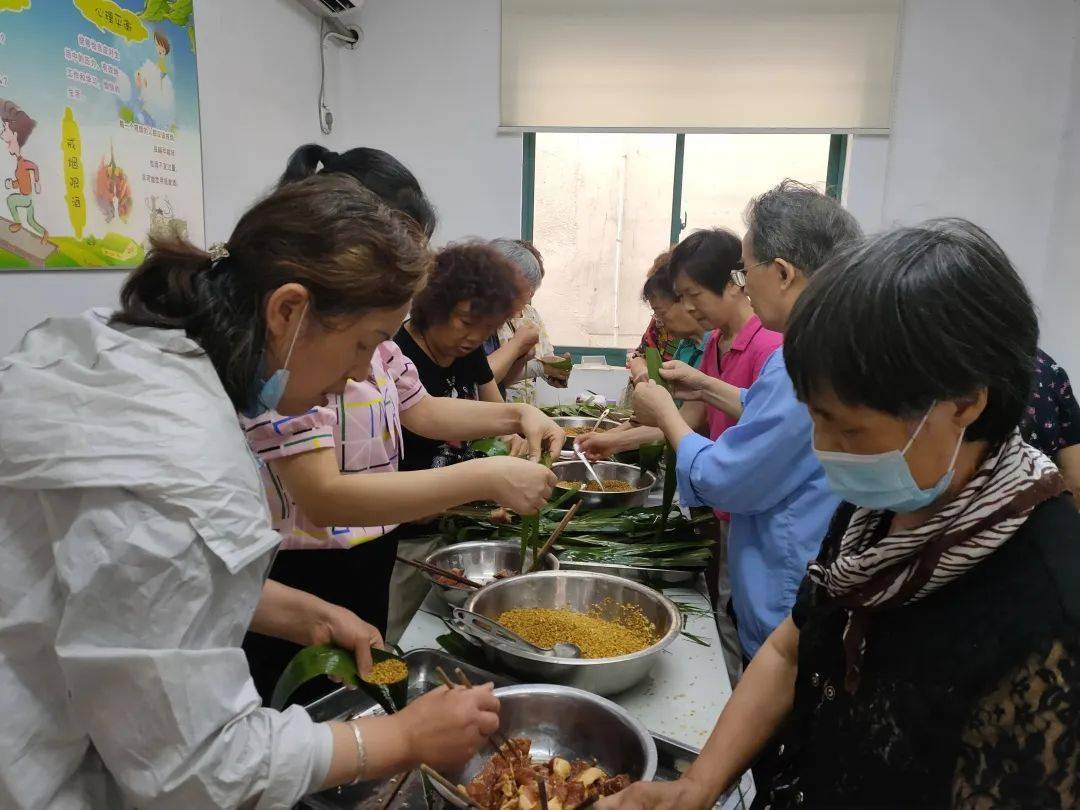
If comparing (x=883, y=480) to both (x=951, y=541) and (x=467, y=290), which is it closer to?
(x=951, y=541)

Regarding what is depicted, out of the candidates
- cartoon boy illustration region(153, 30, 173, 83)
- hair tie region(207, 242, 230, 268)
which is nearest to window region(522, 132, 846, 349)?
cartoon boy illustration region(153, 30, 173, 83)

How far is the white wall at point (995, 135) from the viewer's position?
4.29 m

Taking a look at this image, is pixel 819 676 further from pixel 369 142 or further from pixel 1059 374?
pixel 369 142

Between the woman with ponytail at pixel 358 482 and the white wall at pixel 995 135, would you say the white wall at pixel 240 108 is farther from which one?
the white wall at pixel 995 135

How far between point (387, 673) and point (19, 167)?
1900 millimetres

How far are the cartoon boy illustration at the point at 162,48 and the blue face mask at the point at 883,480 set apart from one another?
113 inches

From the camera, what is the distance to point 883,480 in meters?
0.89

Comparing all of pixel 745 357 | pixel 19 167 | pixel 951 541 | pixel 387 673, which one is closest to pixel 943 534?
pixel 951 541

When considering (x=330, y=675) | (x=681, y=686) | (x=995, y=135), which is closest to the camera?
(x=330, y=675)

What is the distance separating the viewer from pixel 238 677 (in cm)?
83

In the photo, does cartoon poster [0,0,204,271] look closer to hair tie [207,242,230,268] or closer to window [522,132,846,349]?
hair tie [207,242,230,268]

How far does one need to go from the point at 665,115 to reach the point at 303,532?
388cm

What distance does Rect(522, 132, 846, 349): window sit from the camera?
16.2 feet

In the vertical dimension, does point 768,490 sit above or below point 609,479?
above
